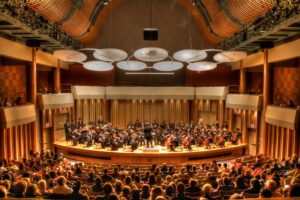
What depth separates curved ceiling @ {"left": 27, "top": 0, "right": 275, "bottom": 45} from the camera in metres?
14.2

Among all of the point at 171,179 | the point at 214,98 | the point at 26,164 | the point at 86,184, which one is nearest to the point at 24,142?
the point at 26,164

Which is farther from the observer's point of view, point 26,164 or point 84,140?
point 84,140

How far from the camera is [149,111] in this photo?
2338cm

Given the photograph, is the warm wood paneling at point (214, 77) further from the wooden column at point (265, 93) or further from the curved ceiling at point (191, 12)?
the wooden column at point (265, 93)

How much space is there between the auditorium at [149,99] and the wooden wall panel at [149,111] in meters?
0.08

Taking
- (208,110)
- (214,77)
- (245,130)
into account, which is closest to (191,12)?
(214,77)

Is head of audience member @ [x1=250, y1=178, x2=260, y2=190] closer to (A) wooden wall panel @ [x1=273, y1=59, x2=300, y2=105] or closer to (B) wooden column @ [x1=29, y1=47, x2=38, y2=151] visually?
(A) wooden wall panel @ [x1=273, y1=59, x2=300, y2=105]

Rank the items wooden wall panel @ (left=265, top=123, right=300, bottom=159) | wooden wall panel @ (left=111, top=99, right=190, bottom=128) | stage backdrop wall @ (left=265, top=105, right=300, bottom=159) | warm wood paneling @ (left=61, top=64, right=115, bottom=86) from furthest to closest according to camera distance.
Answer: wooden wall panel @ (left=111, top=99, right=190, bottom=128)
warm wood paneling @ (left=61, top=64, right=115, bottom=86)
wooden wall panel @ (left=265, top=123, right=300, bottom=159)
stage backdrop wall @ (left=265, top=105, right=300, bottom=159)

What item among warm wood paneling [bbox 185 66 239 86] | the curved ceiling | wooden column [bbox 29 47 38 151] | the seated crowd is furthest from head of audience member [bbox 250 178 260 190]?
warm wood paneling [bbox 185 66 239 86]

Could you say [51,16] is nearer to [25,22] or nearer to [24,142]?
[25,22]

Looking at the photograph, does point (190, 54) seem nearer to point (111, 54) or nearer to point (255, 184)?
point (111, 54)

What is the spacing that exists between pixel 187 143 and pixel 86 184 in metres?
7.40

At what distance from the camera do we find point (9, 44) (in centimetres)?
1285

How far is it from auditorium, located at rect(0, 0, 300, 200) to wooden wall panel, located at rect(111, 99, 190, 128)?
8 centimetres
